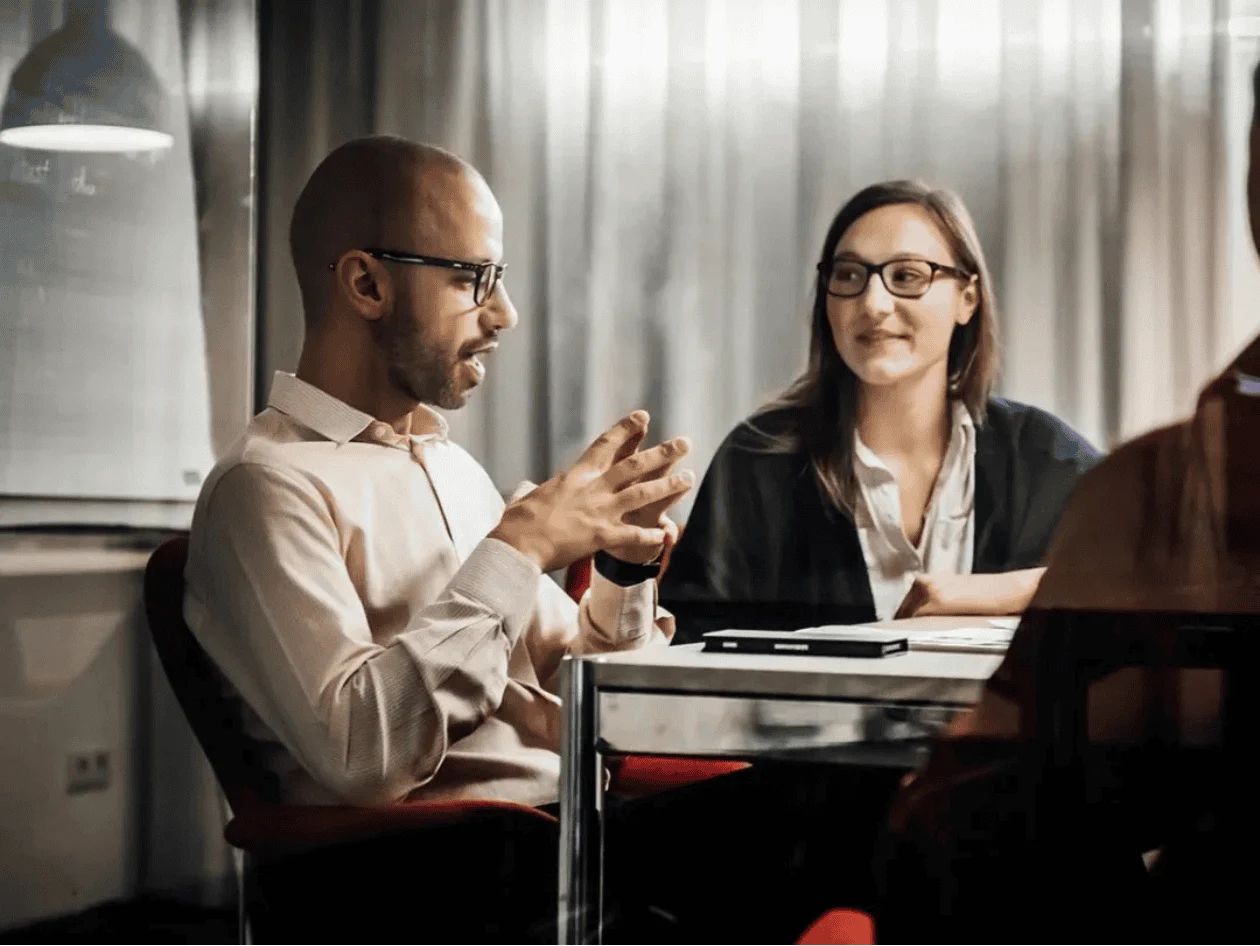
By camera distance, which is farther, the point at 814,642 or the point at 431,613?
the point at 431,613

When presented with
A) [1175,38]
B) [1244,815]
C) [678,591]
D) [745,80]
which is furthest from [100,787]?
[1175,38]

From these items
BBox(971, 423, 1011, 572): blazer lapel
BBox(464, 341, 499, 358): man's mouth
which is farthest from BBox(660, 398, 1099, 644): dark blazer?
BBox(464, 341, 499, 358): man's mouth

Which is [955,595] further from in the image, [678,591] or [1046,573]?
[678,591]

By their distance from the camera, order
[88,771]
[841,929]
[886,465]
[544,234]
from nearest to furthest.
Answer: [841,929]
[886,465]
[544,234]
[88,771]

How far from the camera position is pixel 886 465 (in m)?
1.90

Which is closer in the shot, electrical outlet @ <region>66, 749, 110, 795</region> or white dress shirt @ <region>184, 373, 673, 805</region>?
white dress shirt @ <region>184, 373, 673, 805</region>

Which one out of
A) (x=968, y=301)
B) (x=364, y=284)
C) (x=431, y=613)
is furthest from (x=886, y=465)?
(x=364, y=284)

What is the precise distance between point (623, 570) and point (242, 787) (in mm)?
563

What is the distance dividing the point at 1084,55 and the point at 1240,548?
58cm

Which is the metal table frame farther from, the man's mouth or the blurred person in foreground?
the man's mouth

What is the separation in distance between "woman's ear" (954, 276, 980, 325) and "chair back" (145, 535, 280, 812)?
1.00 metres

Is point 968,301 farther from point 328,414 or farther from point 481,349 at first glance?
point 328,414

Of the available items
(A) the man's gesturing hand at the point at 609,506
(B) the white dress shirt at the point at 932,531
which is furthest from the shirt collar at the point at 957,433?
(A) the man's gesturing hand at the point at 609,506

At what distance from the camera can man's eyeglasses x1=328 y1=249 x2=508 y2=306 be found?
79.8 inches
